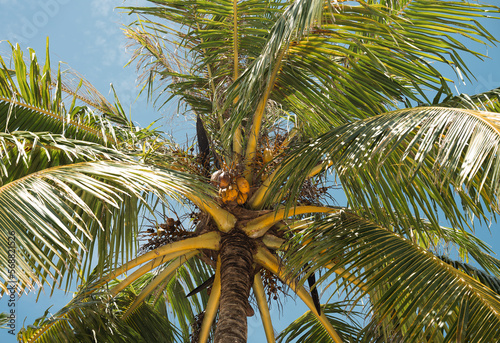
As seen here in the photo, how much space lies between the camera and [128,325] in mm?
4781

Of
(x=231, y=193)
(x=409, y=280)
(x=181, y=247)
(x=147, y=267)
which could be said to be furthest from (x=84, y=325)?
(x=409, y=280)

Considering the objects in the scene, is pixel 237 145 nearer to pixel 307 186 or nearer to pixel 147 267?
pixel 307 186

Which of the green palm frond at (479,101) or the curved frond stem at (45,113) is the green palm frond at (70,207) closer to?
the curved frond stem at (45,113)

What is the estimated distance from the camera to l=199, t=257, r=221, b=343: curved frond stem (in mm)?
4539

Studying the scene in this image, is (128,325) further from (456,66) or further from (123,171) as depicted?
(456,66)

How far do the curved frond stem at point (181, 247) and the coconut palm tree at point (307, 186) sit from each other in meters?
0.01

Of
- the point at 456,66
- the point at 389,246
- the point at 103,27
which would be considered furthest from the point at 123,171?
the point at 103,27

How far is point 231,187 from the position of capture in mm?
4309

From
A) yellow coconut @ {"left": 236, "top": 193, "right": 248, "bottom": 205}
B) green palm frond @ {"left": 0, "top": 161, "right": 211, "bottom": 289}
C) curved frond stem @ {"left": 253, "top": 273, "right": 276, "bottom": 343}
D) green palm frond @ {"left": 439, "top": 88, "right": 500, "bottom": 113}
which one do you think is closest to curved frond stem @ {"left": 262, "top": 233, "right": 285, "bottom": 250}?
yellow coconut @ {"left": 236, "top": 193, "right": 248, "bottom": 205}

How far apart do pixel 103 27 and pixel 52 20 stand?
2.74 meters

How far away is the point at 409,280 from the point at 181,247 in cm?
175

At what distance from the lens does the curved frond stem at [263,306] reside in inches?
186

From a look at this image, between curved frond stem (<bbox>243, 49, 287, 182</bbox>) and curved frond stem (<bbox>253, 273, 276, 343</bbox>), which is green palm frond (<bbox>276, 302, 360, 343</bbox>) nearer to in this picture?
curved frond stem (<bbox>253, 273, 276, 343</bbox>)

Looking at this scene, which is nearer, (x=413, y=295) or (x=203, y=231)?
(x=413, y=295)
